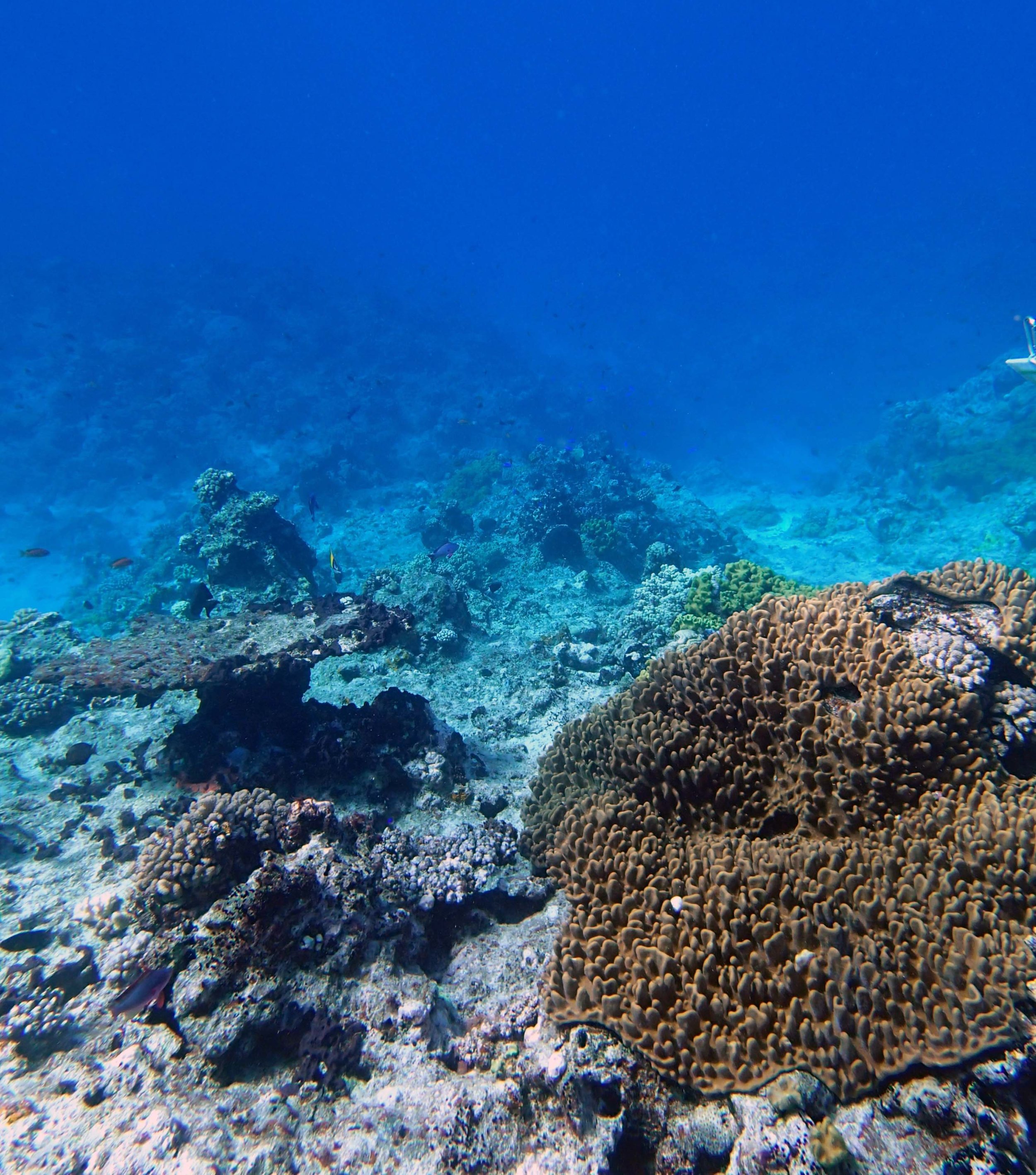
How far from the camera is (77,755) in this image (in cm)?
791

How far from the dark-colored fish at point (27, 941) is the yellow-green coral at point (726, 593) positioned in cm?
922

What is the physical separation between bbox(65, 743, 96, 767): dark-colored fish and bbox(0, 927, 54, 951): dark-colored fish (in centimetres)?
334

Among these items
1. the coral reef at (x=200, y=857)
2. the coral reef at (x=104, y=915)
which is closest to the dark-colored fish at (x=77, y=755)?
the coral reef at (x=104, y=915)

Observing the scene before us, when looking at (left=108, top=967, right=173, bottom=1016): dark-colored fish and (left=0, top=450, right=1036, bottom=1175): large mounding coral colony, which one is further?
(left=108, top=967, right=173, bottom=1016): dark-colored fish

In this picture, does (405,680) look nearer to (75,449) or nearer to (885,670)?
(885,670)

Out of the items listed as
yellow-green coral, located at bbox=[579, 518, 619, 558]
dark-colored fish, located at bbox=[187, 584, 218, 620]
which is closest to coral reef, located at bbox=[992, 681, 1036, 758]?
dark-colored fish, located at bbox=[187, 584, 218, 620]

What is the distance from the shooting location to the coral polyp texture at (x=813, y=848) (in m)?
2.64

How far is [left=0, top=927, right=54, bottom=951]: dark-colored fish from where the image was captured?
4941 millimetres

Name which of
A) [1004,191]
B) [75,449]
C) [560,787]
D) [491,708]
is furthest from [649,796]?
[1004,191]

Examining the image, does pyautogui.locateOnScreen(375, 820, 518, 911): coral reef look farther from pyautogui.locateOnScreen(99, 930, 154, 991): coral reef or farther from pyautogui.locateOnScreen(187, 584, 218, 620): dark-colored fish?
pyautogui.locateOnScreen(187, 584, 218, 620): dark-colored fish

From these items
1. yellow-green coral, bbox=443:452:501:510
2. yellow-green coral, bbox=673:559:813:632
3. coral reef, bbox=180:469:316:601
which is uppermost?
yellow-green coral, bbox=443:452:501:510

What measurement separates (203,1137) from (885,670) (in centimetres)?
510

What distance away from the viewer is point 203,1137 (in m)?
3.00

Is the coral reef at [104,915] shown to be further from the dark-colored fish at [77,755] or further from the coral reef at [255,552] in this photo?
the coral reef at [255,552]
